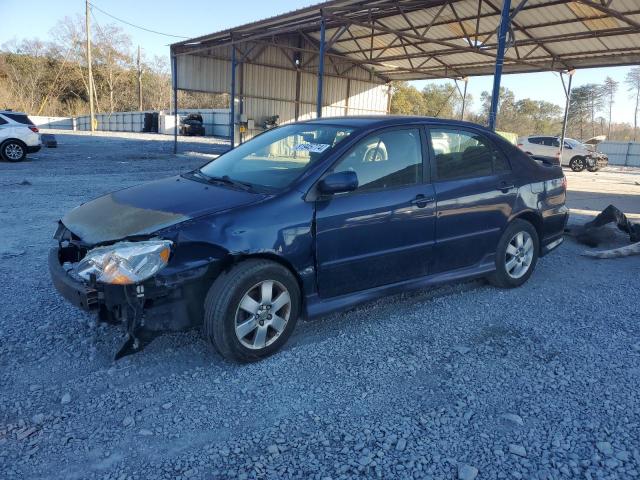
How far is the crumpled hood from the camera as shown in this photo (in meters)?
3.04

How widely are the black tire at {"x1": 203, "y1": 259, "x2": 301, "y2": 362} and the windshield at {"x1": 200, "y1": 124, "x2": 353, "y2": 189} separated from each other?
0.67 meters

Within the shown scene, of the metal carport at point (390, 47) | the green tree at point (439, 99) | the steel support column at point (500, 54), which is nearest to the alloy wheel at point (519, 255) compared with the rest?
the steel support column at point (500, 54)

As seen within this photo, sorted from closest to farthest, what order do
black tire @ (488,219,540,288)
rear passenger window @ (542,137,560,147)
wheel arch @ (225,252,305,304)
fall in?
wheel arch @ (225,252,305,304) < black tire @ (488,219,540,288) < rear passenger window @ (542,137,560,147)

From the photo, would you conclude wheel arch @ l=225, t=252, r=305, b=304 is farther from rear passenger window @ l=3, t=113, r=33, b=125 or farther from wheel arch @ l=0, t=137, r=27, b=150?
rear passenger window @ l=3, t=113, r=33, b=125

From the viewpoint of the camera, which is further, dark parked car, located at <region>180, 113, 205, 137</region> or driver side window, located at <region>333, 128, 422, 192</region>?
dark parked car, located at <region>180, 113, 205, 137</region>

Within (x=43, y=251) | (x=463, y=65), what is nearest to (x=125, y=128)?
(x=463, y=65)

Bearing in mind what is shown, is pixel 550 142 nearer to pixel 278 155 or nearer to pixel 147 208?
pixel 278 155

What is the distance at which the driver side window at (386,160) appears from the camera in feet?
11.8

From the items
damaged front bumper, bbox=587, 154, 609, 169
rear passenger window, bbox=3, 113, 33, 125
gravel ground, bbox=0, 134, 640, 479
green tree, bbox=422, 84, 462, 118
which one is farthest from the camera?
green tree, bbox=422, 84, 462, 118

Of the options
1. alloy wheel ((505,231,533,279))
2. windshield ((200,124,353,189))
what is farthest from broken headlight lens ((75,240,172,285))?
alloy wheel ((505,231,533,279))

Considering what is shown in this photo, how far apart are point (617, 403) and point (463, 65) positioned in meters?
21.3

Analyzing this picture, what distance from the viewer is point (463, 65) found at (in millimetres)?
21625

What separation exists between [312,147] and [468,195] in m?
1.49

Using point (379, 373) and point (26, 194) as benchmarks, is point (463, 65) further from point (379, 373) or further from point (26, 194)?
point (379, 373)
